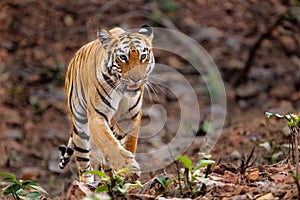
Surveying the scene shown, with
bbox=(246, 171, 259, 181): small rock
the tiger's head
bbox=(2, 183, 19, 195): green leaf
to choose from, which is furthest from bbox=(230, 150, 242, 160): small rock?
bbox=(2, 183, 19, 195): green leaf

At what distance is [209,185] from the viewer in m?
4.88

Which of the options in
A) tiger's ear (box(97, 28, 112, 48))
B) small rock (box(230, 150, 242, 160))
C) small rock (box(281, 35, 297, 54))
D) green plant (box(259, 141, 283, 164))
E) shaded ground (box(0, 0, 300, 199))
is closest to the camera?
tiger's ear (box(97, 28, 112, 48))

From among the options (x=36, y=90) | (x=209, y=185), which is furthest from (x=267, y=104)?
(x=209, y=185)

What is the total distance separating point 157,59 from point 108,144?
236 inches

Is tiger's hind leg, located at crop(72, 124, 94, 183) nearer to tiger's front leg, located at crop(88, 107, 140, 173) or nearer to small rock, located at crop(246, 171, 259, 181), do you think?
tiger's front leg, located at crop(88, 107, 140, 173)

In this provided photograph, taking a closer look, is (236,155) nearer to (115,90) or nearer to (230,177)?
(115,90)

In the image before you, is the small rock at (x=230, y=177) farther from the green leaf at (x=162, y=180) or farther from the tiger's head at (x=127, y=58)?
the tiger's head at (x=127, y=58)

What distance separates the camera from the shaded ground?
9.97m

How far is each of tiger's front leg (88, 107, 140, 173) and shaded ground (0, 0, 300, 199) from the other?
306cm

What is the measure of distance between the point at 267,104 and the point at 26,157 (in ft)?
13.0

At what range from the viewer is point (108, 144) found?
598cm

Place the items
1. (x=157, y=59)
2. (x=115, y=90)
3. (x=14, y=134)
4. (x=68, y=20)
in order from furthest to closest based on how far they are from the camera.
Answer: (x=68, y=20) < (x=157, y=59) < (x=14, y=134) < (x=115, y=90)

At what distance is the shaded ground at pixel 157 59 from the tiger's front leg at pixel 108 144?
306cm

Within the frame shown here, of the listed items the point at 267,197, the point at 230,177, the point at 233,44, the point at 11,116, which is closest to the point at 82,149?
the point at 230,177
